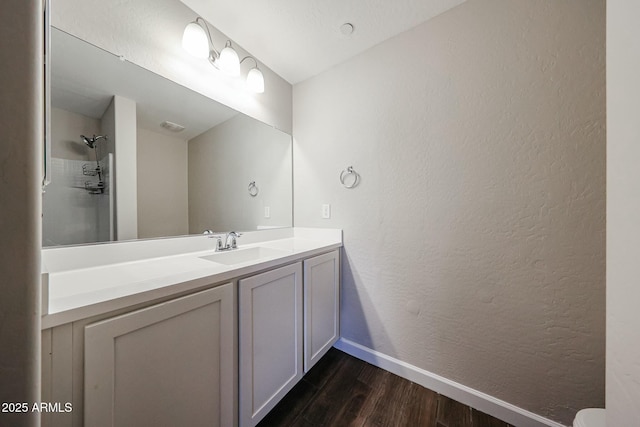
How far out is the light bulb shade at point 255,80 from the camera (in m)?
1.49

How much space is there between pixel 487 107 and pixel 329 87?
1076mm

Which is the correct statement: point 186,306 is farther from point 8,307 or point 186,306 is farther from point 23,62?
point 23,62

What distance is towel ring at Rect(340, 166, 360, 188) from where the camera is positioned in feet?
5.13

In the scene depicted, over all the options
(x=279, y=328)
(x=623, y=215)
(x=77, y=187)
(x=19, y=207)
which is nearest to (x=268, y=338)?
(x=279, y=328)

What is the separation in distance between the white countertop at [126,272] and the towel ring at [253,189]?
1.47 ft

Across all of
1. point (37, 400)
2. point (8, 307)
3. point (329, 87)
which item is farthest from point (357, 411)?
point (329, 87)

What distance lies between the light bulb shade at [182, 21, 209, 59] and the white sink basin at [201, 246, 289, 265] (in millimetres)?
1122

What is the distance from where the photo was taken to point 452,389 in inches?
48.6

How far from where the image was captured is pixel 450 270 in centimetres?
125

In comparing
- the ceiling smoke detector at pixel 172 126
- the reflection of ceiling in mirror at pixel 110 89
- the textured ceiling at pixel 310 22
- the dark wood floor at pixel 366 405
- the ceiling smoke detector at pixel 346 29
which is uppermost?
the textured ceiling at pixel 310 22

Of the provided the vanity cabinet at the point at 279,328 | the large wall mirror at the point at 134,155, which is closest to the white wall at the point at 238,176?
the large wall mirror at the point at 134,155

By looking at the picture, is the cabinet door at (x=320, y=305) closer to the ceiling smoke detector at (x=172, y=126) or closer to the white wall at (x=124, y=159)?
the white wall at (x=124, y=159)

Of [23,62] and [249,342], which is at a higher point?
[23,62]

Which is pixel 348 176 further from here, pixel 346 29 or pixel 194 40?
pixel 194 40
